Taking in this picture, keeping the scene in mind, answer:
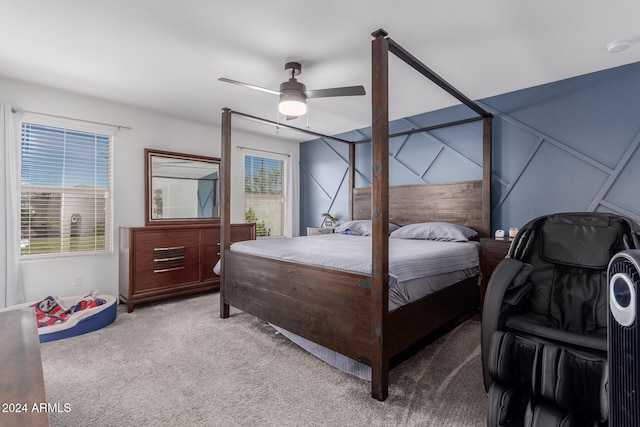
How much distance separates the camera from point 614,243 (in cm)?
174

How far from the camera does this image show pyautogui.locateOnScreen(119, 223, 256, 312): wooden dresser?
3504 mm

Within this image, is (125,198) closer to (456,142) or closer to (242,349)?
(242,349)

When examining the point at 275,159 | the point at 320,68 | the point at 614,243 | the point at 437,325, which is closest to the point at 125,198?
the point at 275,159

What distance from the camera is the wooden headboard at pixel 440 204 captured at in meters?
3.60

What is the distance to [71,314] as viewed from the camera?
3023 millimetres

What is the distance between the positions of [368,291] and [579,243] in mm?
1279

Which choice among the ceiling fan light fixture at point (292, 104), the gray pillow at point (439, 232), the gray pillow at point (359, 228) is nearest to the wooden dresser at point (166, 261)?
the gray pillow at point (359, 228)

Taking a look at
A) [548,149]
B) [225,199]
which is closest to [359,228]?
[225,199]

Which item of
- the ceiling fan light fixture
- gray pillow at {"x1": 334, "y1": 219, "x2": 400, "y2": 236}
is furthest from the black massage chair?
gray pillow at {"x1": 334, "y1": 219, "x2": 400, "y2": 236}

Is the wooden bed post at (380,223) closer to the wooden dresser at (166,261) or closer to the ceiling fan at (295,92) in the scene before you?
the ceiling fan at (295,92)

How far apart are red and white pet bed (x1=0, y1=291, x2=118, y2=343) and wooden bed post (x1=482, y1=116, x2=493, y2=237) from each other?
13.2 feet

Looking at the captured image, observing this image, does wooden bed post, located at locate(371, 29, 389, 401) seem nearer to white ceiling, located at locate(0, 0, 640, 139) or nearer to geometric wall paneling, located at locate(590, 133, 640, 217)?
white ceiling, located at locate(0, 0, 640, 139)

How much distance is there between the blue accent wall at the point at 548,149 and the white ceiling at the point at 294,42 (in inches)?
7.9

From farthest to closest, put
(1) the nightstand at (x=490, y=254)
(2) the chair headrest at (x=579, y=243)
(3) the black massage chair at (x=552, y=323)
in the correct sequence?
(1) the nightstand at (x=490, y=254)
(2) the chair headrest at (x=579, y=243)
(3) the black massage chair at (x=552, y=323)
